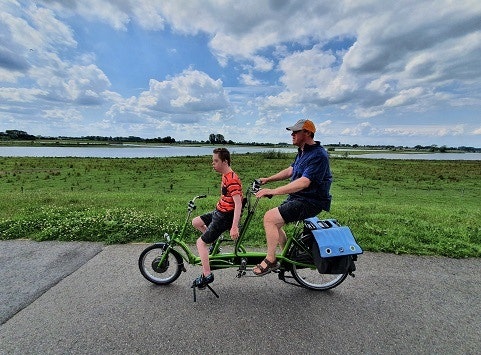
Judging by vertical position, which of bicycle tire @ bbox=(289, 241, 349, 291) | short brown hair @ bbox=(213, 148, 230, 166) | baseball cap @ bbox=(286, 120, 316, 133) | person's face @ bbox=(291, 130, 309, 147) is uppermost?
baseball cap @ bbox=(286, 120, 316, 133)

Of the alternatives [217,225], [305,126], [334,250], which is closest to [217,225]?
[217,225]

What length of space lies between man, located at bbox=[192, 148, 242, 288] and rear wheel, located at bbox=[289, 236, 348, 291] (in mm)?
1132

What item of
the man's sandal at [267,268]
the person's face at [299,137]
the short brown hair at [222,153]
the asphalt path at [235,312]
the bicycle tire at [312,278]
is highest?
the person's face at [299,137]

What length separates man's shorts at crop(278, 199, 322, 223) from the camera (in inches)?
160

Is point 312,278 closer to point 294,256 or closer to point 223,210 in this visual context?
point 294,256

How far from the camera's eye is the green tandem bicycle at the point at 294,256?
4027 millimetres

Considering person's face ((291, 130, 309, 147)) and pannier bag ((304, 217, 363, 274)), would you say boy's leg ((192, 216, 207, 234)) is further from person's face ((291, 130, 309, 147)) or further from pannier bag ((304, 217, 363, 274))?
person's face ((291, 130, 309, 147))

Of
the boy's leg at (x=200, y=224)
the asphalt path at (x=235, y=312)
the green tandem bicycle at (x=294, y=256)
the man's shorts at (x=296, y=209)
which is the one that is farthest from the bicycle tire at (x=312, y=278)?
the boy's leg at (x=200, y=224)

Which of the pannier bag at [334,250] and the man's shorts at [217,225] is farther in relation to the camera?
the man's shorts at [217,225]

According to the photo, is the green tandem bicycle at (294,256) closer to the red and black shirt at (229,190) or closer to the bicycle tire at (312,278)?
the bicycle tire at (312,278)

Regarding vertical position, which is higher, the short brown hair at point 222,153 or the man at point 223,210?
the short brown hair at point 222,153

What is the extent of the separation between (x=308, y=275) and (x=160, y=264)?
2.49 metres

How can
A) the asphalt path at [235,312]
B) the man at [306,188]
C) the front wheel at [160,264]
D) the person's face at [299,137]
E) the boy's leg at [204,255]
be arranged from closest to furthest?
the asphalt path at [235,312] < the man at [306,188] < the person's face at [299,137] < the boy's leg at [204,255] < the front wheel at [160,264]

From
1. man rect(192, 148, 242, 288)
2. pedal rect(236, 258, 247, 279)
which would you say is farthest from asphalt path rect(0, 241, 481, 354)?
man rect(192, 148, 242, 288)
